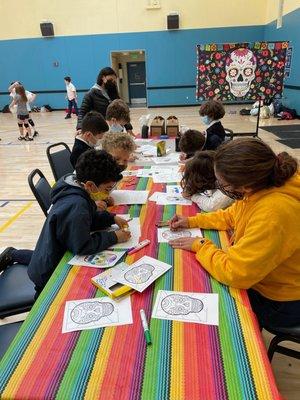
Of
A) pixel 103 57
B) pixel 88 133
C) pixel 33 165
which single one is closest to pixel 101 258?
pixel 88 133

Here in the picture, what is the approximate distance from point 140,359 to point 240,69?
19.5ft

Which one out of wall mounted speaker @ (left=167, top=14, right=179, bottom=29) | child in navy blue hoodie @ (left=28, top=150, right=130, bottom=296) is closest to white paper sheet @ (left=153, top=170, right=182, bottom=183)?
child in navy blue hoodie @ (left=28, top=150, right=130, bottom=296)

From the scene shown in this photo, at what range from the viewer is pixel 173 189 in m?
2.24

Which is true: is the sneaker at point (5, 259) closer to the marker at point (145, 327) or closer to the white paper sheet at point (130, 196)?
the white paper sheet at point (130, 196)

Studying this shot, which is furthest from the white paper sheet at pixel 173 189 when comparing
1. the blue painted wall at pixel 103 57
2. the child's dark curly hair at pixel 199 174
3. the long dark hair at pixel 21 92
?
the blue painted wall at pixel 103 57

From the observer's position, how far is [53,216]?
1412 mm

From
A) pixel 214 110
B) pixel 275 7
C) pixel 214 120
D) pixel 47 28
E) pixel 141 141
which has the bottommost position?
pixel 141 141

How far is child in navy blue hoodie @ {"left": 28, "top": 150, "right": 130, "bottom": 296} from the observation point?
141 centimetres

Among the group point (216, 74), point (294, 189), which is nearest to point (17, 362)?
point (294, 189)

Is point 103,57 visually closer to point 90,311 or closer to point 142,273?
→ point 142,273

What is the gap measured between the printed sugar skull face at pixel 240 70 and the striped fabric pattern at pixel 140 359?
5.44 metres

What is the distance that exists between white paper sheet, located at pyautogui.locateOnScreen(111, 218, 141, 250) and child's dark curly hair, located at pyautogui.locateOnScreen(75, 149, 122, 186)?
0.93 feet

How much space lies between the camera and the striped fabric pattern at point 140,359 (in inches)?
31.7

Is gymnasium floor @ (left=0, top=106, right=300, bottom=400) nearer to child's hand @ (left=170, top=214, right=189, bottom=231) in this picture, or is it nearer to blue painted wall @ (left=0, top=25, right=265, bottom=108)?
child's hand @ (left=170, top=214, right=189, bottom=231)
